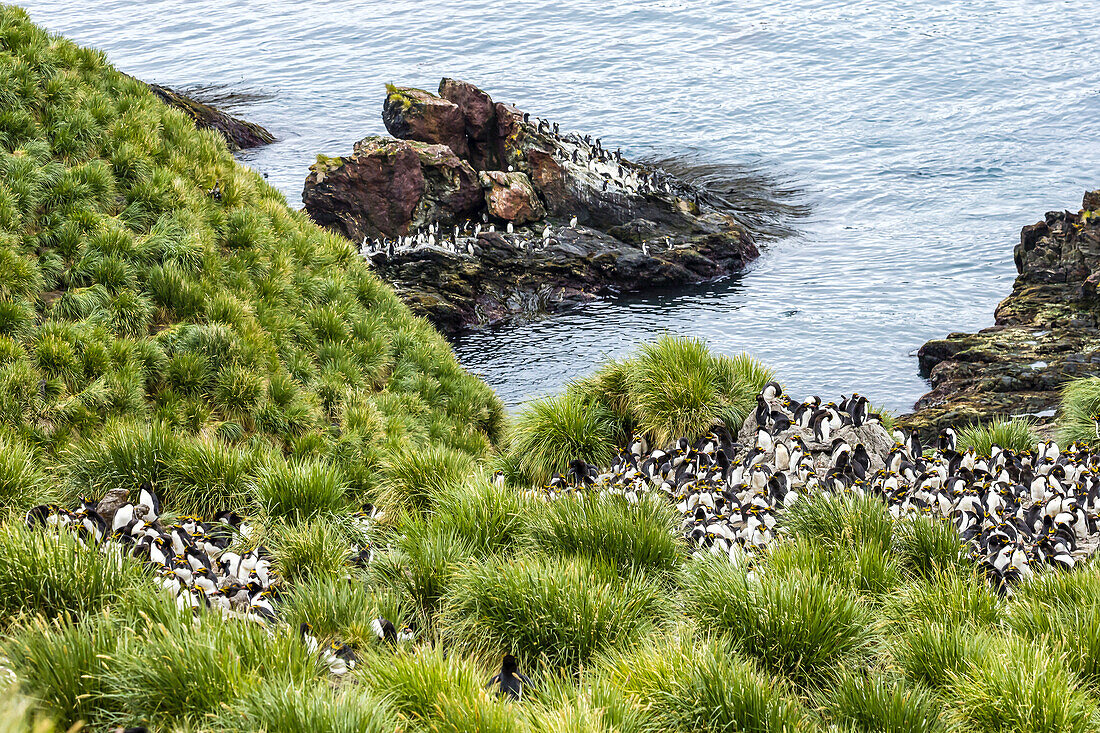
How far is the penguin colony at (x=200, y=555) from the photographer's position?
23.5 feet

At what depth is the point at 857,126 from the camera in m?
68.1

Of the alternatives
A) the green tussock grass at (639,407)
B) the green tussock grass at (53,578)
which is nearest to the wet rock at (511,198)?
the green tussock grass at (639,407)

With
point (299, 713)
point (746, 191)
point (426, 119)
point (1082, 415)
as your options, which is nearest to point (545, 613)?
point (299, 713)

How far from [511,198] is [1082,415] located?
29.6 metres

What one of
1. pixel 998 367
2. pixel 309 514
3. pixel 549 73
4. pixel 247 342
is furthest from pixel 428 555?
pixel 549 73

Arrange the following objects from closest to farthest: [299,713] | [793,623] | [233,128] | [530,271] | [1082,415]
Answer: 1. [299,713]
2. [793,623]
3. [1082,415]
4. [530,271]
5. [233,128]

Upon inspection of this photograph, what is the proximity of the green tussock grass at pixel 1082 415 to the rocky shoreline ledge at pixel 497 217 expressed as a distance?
1011 inches

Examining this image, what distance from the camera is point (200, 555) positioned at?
343 inches

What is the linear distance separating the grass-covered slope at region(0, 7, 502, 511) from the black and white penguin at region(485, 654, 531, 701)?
177 inches

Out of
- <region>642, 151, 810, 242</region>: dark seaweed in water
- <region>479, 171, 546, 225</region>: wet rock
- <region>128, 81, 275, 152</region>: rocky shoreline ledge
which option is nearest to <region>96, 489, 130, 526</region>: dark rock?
<region>479, 171, 546, 225</region>: wet rock

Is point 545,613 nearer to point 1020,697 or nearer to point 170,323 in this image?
Result: point 1020,697

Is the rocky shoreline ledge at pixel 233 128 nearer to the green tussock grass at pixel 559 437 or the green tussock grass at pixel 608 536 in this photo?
the green tussock grass at pixel 559 437

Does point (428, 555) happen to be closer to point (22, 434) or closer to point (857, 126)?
point (22, 434)

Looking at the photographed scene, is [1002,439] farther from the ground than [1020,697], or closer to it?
closer to it
